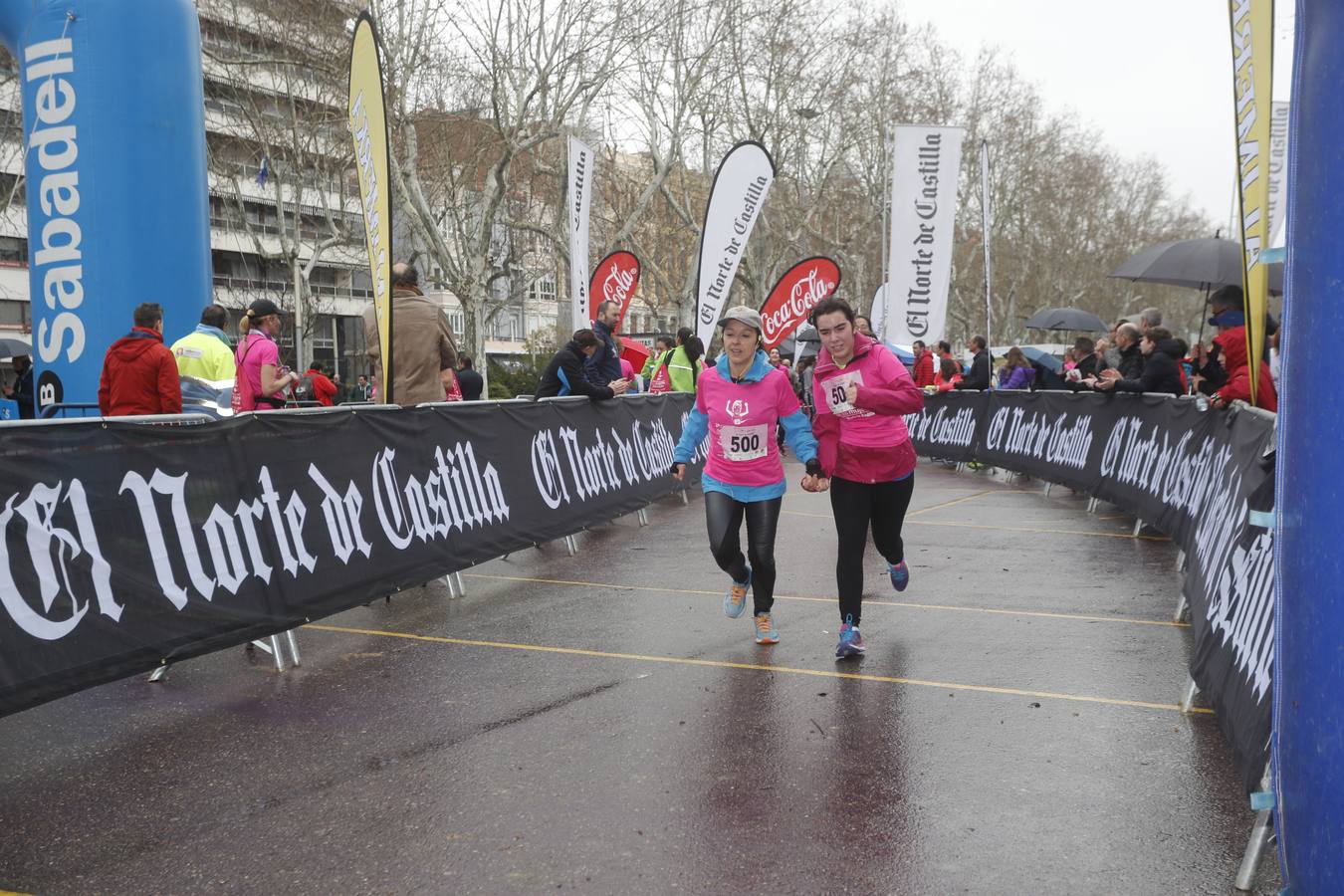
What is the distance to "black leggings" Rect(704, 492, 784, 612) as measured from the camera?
655 cm

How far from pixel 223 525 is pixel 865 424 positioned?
3.37 meters

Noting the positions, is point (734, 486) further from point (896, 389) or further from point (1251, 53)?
point (1251, 53)

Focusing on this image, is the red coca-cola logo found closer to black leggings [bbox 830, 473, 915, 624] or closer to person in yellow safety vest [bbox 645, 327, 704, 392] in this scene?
person in yellow safety vest [bbox 645, 327, 704, 392]

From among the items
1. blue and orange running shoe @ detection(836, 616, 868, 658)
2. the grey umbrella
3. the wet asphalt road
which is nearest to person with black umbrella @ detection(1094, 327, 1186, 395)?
the wet asphalt road

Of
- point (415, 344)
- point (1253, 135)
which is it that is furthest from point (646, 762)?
point (415, 344)

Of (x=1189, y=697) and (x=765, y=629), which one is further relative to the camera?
(x=765, y=629)

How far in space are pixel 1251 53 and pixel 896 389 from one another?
91.0 inches

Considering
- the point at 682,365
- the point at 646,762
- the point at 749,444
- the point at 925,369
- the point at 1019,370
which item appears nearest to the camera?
the point at 646,762

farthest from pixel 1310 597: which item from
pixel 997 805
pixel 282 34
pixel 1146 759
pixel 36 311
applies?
pixel 282 34

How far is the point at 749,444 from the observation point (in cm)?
651

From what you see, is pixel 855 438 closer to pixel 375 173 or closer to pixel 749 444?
pixel 749 444

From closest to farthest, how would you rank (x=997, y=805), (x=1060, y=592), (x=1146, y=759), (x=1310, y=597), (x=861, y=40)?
(x=1310, y=597) < (x=997, y=805) < (x=1146, y=759) < (x=1060, y=592) < (x=861, y=40)

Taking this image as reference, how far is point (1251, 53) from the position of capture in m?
5.46

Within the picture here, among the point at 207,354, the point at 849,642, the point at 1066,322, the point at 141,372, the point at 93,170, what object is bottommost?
the point at 849,642
